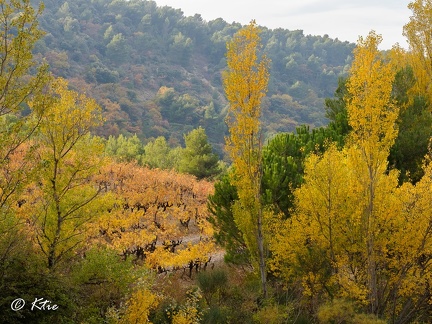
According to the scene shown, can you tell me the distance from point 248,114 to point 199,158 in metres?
21.4

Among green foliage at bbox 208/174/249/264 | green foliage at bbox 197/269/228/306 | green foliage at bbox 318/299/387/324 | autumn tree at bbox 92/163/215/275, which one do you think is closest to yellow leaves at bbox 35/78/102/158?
autumn tree at bbox 92/163/215/275

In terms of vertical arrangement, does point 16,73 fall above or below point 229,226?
above

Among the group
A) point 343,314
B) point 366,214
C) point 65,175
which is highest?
point 65,175

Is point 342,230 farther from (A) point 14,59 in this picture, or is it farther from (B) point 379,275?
(A) point 14,59

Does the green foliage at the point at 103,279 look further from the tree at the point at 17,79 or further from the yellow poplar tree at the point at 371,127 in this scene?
the yellow poplar tree at the point at 371,127

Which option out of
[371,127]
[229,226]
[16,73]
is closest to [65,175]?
[16,73]

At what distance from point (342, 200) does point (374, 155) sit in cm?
142

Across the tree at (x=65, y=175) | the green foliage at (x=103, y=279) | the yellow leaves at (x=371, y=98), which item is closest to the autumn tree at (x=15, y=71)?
the tree at (x=65, y=175)

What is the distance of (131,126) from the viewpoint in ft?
227

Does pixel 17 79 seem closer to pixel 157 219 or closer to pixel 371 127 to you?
pixel 371 127

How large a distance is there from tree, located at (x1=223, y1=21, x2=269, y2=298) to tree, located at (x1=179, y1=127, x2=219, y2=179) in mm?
21016

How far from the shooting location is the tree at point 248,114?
10789mm

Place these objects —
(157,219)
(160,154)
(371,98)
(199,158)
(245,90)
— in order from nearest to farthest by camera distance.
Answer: (371,98)
(245,90)
(157,219)
(199,158)
(160,154)

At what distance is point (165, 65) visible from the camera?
112 m
